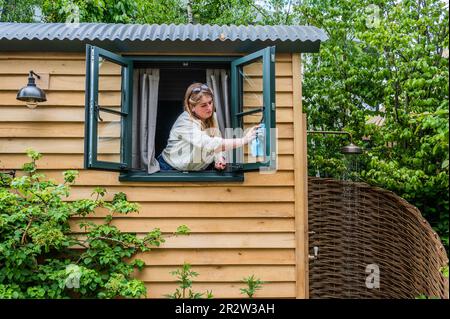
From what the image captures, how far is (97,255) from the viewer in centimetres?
355

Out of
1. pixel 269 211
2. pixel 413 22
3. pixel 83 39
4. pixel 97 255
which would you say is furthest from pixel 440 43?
pixel 97 255

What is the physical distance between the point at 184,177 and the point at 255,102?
3.04 feet

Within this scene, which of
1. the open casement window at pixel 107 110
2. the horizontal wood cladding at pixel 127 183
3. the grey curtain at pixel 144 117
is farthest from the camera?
the grey curtain at pixel 144 117

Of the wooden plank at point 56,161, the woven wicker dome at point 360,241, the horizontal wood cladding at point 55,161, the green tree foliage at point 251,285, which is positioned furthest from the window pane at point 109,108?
the woven wicker dome at point 360,241

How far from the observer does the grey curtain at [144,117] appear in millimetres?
4078

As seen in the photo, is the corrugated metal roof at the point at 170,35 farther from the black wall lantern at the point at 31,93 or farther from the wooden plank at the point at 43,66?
the black wall lantern at the point at 31,93

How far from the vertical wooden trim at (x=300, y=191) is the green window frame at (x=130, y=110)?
448mm

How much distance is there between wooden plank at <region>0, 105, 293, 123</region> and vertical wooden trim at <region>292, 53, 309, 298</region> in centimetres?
12

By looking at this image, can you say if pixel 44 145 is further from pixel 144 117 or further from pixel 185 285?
pixel 185 285

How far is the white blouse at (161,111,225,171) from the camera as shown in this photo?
3.85 m

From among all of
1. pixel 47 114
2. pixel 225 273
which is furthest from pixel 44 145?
pixel 225 273

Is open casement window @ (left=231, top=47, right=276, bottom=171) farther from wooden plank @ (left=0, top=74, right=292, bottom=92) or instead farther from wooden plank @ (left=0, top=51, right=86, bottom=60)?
wooden plank @ (left=0, top=51, right=86, bottom=60)

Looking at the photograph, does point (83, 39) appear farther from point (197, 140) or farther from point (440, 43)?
point (440, 43)

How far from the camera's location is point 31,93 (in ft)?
11.9
